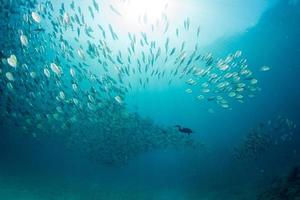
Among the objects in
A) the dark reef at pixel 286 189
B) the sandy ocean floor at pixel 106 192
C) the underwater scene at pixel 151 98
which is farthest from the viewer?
the sandy ocean floor at pixel 106 192

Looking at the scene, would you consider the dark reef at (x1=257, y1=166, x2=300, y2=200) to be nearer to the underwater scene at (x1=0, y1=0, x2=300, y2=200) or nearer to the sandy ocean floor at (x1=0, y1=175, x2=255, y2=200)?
the underwater scene at (x1=0, y1=0, x2=300, y2=200)

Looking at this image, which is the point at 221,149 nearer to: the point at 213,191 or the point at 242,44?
the point at 213,191

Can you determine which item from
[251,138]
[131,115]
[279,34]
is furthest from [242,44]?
[131,115]

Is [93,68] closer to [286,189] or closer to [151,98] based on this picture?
[151,98]

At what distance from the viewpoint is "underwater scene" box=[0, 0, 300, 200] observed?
12.3 metres

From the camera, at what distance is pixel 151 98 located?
25922 mm

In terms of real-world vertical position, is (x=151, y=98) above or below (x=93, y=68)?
below

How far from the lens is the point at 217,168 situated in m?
33.7

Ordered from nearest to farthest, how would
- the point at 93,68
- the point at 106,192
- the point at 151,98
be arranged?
the point at 93,68
the point at 151,98
the point at 106,192

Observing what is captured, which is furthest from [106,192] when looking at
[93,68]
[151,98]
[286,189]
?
[286,189]

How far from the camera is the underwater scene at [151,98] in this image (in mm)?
12344

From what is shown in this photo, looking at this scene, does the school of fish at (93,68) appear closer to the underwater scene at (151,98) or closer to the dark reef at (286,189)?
the underwater scene at (151,98)

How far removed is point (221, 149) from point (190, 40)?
15.6m

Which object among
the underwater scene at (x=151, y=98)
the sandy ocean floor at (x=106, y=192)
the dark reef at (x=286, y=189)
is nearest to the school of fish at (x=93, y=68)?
the underwater scene at (x=151, y=98)
